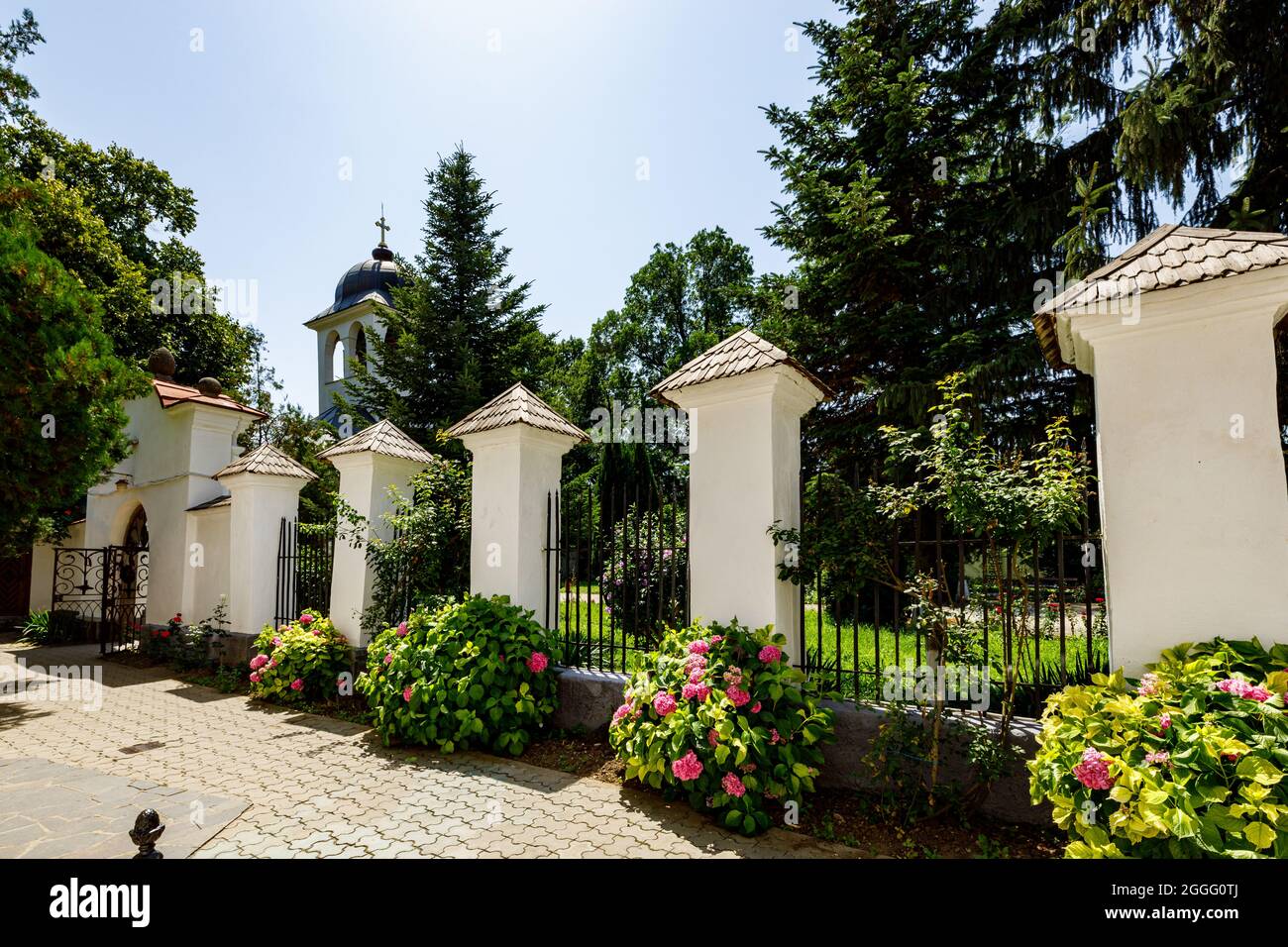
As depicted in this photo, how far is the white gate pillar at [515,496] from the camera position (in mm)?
5781

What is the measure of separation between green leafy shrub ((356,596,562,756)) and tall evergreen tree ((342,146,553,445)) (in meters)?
9.05

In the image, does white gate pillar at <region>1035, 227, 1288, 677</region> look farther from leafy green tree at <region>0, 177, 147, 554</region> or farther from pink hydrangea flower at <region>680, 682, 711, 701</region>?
leafy green tree at <region>0, 177, 147, 554</region>

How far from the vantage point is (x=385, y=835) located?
3.59 metres

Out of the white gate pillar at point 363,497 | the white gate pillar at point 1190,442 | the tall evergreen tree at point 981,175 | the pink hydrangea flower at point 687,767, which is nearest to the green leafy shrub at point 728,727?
the pink hydrangea flower at point 687,767

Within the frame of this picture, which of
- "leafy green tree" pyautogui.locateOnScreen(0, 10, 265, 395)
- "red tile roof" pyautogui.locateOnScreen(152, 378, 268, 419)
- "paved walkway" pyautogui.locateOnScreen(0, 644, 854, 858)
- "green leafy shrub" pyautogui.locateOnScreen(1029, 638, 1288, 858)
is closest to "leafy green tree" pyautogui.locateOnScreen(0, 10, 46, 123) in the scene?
"leafy green tree" pyautogui.locateOnScreen(0, 10, 265, 395)

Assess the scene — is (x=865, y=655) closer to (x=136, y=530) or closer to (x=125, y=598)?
(x=125, y=598)

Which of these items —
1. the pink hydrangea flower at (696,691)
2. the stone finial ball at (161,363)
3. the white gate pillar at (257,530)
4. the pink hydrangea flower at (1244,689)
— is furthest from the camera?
the stone finial ball at (161,363)

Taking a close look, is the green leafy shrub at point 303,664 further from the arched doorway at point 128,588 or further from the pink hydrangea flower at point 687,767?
the arched doorway at point 128,588

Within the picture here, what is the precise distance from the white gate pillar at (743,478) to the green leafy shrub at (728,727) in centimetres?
30

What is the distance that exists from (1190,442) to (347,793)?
5467 millimetres

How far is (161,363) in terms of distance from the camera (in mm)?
12500

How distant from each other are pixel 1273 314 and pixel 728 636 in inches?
131

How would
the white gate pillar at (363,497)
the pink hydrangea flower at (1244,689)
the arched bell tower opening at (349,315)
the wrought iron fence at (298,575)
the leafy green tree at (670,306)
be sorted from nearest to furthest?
the pink hydrangea flower at (1244,689), the white gate pillar at (363,497), the wrought iron fence at (298,575), the arched bell tower opening at (349,315), the leafy green tree at (670,306)
